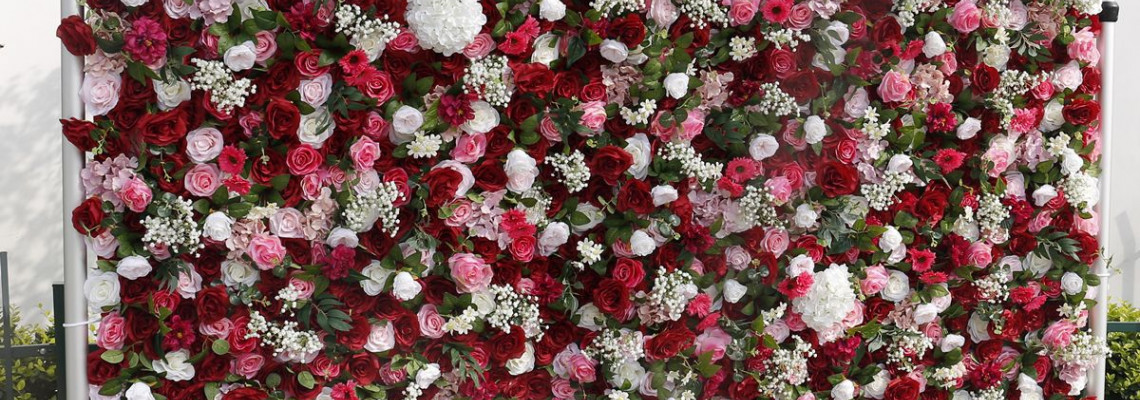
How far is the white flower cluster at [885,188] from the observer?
1.90 meters

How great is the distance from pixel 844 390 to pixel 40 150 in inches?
134

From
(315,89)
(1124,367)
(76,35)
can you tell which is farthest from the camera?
(1124,367)

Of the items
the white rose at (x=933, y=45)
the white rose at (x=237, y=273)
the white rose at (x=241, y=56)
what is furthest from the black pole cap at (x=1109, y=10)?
the white rose at (x=237, y=273)

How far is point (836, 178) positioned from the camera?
1.84 meters

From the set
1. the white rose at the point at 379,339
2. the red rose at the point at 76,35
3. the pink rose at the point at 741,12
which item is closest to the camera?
the red rose at the point at 76,35

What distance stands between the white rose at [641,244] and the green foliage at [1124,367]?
1.96 meters

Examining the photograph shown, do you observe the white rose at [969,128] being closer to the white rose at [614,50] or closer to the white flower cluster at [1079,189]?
the white flower cluster at [1079,189]

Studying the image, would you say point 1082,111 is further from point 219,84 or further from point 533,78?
point 219,84

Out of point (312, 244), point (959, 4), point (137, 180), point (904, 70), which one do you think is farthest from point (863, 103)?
point (137, 180)

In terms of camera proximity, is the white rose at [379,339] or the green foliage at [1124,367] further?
the green foliage at [1124,367]

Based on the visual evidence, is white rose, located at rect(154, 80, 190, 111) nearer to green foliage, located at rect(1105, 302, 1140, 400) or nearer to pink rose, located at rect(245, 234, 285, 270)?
pink rose, located at rect(245, 234, 285, 270)

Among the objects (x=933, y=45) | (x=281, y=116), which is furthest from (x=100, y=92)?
(x=933, y=45)

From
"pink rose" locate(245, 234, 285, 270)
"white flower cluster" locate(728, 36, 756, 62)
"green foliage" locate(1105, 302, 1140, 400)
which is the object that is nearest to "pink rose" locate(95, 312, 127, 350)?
"pink rose" locate(245, 234, 285, 270)

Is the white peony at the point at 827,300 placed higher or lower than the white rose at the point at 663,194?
lower
